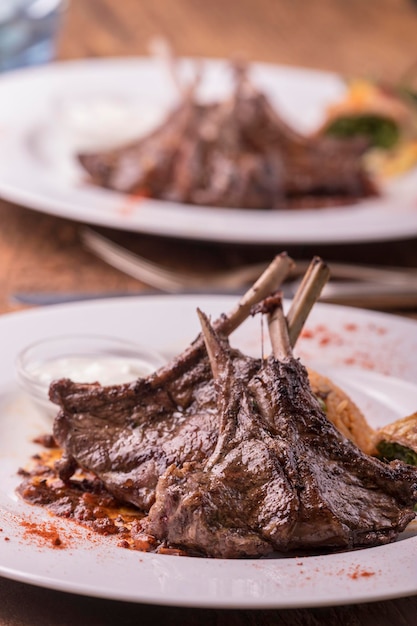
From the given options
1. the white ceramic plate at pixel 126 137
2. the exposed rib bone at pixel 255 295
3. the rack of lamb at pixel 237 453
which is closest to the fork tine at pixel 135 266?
the white ceramic plate at pixel 126 137

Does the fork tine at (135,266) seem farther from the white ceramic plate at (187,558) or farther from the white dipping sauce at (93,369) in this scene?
the white dipping sauce at (93,369)

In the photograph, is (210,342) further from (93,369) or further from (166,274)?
(166,274)

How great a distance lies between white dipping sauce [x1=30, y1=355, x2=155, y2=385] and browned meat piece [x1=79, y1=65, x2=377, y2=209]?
205 cm

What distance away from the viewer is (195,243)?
5672 millimetres

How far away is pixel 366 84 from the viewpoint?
7680 millimetres

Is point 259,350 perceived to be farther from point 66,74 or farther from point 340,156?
point 66,74

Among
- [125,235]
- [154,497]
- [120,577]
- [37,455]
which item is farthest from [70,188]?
[120,577]

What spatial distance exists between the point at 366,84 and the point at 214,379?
499cm

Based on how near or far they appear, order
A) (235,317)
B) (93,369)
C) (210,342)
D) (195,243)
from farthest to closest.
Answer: (195,243)
(93,369)
(235,317)
(210,342)

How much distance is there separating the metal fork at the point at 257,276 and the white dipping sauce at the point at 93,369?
937 millimetres

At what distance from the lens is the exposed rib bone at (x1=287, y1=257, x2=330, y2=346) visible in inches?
131

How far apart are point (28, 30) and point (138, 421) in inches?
197

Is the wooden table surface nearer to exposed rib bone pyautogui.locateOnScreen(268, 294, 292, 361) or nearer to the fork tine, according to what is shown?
the fork tine

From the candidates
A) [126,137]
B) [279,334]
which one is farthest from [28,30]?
[279,334]
